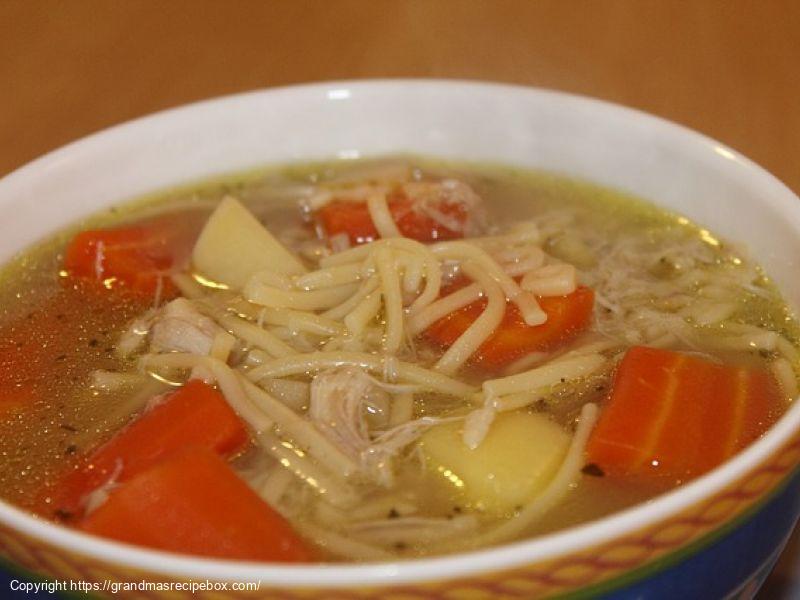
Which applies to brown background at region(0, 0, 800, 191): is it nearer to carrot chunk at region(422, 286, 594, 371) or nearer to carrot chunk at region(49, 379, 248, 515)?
carrot chunk at region(422, 286, 594, 371)

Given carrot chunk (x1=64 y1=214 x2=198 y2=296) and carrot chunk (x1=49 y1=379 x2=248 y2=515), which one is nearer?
carrot chunk (x1=49 y1=379 x2=248 y2=515)

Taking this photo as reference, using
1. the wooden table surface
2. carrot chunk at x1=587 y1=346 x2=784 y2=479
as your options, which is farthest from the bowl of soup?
the wooden table surface

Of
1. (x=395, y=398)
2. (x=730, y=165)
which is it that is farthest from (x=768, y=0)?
(x=395, y=398)

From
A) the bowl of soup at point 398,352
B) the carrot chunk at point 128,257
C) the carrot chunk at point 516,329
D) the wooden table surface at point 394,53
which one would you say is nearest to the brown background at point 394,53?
the wooden table surface at point 394,53

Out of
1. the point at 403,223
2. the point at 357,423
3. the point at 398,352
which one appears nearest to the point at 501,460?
the point at 357,423

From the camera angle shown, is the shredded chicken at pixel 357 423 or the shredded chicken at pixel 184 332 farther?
the shredded chicken at pixel 184 332

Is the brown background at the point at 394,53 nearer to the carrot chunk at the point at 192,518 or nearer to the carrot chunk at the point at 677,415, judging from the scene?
the carrot chunk at the point at 677,415

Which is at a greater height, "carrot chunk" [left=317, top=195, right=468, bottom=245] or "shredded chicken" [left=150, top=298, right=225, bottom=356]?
"carrot chunk" [left=317, top=195, right=468, bottom=245]
